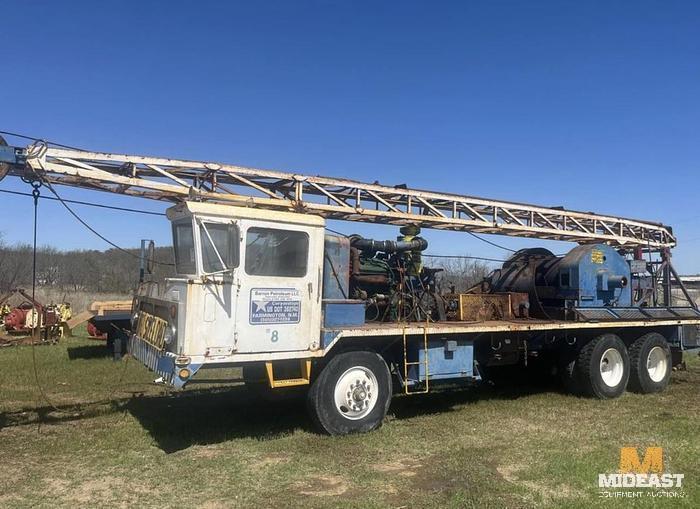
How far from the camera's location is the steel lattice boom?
7355 mm

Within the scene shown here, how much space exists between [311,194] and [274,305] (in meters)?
2.41

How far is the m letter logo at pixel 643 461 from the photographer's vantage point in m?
6.39

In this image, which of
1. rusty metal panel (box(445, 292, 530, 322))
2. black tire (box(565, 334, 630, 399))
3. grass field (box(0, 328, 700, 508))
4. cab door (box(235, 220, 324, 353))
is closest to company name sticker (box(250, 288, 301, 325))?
cab door (box(235, 220, 324, 353))

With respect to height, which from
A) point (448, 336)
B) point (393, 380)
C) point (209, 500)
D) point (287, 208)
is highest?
point (287, 208)

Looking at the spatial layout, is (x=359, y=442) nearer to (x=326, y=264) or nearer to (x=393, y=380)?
(x=393, y=380)

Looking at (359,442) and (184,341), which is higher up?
Answer: (184,341)

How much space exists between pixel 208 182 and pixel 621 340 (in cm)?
843

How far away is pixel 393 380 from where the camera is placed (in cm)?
877

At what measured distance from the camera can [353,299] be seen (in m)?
8.55

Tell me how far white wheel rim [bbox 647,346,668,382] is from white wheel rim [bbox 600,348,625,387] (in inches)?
40.5

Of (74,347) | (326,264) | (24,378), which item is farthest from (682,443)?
(74,347)

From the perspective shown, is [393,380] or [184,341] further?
[393,380]

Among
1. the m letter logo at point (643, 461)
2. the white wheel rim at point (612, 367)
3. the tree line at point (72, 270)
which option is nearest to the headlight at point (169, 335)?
the m letter logo at point (643, 461)

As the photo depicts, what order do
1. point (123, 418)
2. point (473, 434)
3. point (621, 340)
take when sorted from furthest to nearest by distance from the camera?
point (621, 340)
point (123, 418)
point (473, 434)
